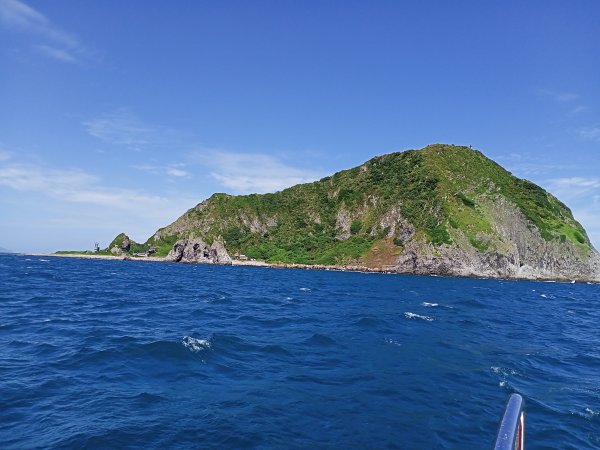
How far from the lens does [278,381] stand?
18.2m

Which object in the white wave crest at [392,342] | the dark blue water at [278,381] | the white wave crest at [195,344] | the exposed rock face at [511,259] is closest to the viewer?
the dark blue water at [278,381]

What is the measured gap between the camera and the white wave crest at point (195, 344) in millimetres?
22691

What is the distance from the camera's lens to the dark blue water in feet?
43.0

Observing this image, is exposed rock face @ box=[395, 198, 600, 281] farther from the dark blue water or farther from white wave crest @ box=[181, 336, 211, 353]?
white wave crest @ box=[181, 336, 211, 353]

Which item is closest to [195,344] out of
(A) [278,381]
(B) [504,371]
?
(A) [278,381]

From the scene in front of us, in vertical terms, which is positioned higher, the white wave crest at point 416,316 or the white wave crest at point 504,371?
the white wave crest at point 416,316

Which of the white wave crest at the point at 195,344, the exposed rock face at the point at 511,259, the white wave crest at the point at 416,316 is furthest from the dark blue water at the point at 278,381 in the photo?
the exposed rock face at the point at 511,259

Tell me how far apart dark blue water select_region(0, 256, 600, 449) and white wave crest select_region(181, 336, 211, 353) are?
0.36 feet

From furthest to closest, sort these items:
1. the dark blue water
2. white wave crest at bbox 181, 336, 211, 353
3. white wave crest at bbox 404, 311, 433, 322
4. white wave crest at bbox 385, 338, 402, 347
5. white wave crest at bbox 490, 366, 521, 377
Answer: white wave crest at bbox 404, 311, 433, 322, white wave crest at bbox 385, 338, 402, 347, white wave crest at bbox 181, 336, 211, 353, white wave crest at bbox 490, 366, 521, 377, the dark blue water

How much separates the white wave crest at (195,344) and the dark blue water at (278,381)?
11 cm

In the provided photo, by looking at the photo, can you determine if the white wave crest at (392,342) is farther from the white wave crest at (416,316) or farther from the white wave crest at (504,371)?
the white wave crest at (416,316)

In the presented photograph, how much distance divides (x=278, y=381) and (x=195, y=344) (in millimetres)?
7275

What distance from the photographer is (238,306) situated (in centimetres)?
4225

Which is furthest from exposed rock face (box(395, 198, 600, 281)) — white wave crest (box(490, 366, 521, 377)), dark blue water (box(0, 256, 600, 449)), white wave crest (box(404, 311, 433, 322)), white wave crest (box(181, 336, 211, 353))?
white wave crest (box(181, 336, 211, 353))
